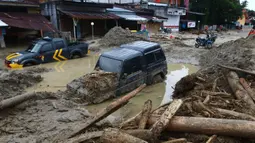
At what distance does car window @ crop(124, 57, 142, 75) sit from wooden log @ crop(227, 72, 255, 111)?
3.45 metres

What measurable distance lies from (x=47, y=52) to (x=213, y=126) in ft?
39.6

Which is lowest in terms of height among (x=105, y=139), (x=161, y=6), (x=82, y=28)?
(x=105, y=139)

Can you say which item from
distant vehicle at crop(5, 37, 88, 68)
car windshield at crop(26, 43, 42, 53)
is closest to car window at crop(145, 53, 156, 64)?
distant vehicle at crop(5, 37, 88, 68)

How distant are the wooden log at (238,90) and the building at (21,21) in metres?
17.2

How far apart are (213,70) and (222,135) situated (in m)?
5.60

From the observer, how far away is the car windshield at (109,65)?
823 centimetres

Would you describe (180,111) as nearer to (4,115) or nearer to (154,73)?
(4,115)

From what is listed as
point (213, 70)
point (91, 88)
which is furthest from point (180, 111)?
point (213, 70)

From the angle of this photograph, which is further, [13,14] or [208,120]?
[13,14]

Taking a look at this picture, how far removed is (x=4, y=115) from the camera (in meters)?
5.58

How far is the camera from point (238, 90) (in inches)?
245

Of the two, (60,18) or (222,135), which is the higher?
(60,18)

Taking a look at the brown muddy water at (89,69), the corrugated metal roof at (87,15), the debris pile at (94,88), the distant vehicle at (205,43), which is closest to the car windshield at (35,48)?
the brown muddy water at (89,69)

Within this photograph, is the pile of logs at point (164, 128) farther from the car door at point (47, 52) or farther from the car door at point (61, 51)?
the car door at point (61, 51)
